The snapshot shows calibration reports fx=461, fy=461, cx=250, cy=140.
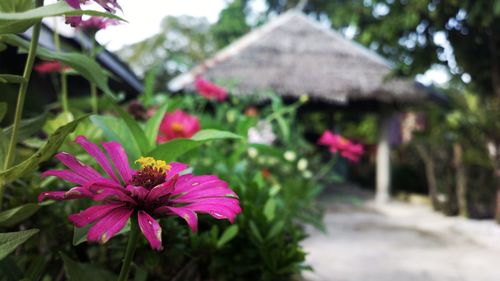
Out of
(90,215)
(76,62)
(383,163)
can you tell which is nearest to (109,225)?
(90,215)

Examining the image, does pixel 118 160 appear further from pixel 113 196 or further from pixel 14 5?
pixel 14 5

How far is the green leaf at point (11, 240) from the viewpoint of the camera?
0.43 meters

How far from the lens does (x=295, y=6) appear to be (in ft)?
51.6

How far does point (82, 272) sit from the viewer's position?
52 cm

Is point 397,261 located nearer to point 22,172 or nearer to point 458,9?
point 22,172

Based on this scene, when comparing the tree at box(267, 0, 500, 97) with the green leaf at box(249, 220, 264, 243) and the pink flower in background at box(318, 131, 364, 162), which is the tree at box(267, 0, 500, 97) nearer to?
the pink flower in background at box(318, 131, 364, 162)

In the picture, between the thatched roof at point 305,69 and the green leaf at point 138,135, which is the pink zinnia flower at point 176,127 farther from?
the thatched roof at point 305,69

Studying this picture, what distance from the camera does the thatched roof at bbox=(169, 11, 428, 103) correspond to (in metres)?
6.52

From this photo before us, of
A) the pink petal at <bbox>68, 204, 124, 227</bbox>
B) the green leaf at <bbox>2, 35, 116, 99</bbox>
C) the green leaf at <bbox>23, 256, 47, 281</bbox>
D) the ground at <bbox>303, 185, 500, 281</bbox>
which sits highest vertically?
the green leaf at <bbox>2, 35, 116, 99</bbox>

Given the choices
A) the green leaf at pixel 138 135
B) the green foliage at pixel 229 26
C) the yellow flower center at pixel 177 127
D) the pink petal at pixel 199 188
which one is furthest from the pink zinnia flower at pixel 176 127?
the green foliage at pixel 229 26

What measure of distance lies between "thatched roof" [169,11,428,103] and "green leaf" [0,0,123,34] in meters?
5.62

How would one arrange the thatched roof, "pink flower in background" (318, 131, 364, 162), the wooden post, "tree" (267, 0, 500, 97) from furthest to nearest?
the wooden post < the thatched roof < "tree" (267, 0, 500, 97) < "pink flower in background" (318, 131, 364, 162)

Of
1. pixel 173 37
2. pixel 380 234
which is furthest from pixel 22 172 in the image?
pixel 173 37

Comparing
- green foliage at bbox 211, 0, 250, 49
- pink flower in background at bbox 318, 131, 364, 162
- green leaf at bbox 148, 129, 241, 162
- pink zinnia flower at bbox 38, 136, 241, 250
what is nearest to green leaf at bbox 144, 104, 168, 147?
green leaf at bbox 148, 129, 241, 162
